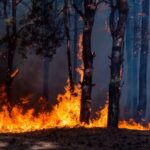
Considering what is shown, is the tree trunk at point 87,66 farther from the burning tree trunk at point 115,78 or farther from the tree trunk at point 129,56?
the tree trunk at point 129,56

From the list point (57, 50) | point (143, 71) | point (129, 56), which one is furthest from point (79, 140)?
point (129, 56)

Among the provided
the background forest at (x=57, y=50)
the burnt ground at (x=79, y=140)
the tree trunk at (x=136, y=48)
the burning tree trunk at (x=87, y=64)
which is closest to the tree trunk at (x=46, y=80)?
the background forest at (x=57, y=50)

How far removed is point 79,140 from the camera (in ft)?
42.4

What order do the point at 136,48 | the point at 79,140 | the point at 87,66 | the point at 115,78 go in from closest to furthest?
the point at 79,140, the point at 115,78, the point at 87,66, the point at 136,48

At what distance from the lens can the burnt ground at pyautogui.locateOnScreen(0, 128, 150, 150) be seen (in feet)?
38.6

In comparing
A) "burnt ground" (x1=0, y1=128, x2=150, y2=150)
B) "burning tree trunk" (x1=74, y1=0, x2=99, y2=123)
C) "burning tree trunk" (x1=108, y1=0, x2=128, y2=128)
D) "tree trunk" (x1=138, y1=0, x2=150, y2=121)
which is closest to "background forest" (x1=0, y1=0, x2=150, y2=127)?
"tree trunk" (x1=138, y1=0, x2=150, y2=121)

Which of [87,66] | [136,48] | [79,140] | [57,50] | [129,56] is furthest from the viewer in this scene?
[129,56]

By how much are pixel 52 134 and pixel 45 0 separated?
46.7 feet

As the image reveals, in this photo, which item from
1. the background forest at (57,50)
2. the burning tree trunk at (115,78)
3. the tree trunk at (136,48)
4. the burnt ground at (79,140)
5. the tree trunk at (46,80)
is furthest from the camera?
the tree trunk at (136,48)

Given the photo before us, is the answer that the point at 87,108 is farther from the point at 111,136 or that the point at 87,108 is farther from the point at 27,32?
the point at 27,32

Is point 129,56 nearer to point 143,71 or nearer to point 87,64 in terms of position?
point 143,71

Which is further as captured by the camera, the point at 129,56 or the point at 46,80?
the point at 129,56

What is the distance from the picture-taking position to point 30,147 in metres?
11.6

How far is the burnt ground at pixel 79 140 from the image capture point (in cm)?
1177
